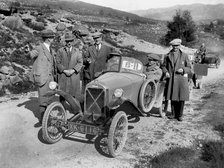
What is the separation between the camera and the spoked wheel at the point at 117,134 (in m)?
5.00

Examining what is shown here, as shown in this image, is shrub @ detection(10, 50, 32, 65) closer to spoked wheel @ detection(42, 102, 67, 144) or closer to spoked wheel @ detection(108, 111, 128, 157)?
spoked wheel @ detection(42, 102, 67, 144)

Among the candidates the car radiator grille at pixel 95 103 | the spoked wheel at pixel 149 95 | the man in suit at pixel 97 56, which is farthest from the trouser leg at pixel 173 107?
the car radiator grille at pixel 95 103

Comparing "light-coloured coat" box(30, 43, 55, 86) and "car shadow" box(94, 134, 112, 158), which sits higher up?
"light-coloured coat" box(30, 43, 55, 86)

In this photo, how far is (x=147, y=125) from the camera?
7168 mm

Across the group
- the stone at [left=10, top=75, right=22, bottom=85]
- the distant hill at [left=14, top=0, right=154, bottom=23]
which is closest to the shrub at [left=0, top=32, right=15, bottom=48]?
the stone at [left=10, top=75, right=22, bottom=85]

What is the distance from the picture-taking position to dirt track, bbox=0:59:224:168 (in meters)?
5.08

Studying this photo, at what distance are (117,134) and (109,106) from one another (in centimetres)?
58

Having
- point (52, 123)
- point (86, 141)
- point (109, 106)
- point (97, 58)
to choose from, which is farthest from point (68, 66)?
point (86, 141)

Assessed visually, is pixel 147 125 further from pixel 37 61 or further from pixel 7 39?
pixel 7 39

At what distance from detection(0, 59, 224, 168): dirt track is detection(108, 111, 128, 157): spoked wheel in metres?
0.17

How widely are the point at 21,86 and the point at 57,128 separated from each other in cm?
573

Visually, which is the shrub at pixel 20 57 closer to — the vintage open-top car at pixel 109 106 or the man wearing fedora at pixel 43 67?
the man wearing fedora at pixel 43 67

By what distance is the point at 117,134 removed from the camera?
17.7 ft

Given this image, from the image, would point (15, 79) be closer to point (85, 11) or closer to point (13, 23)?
point (13, 23)
